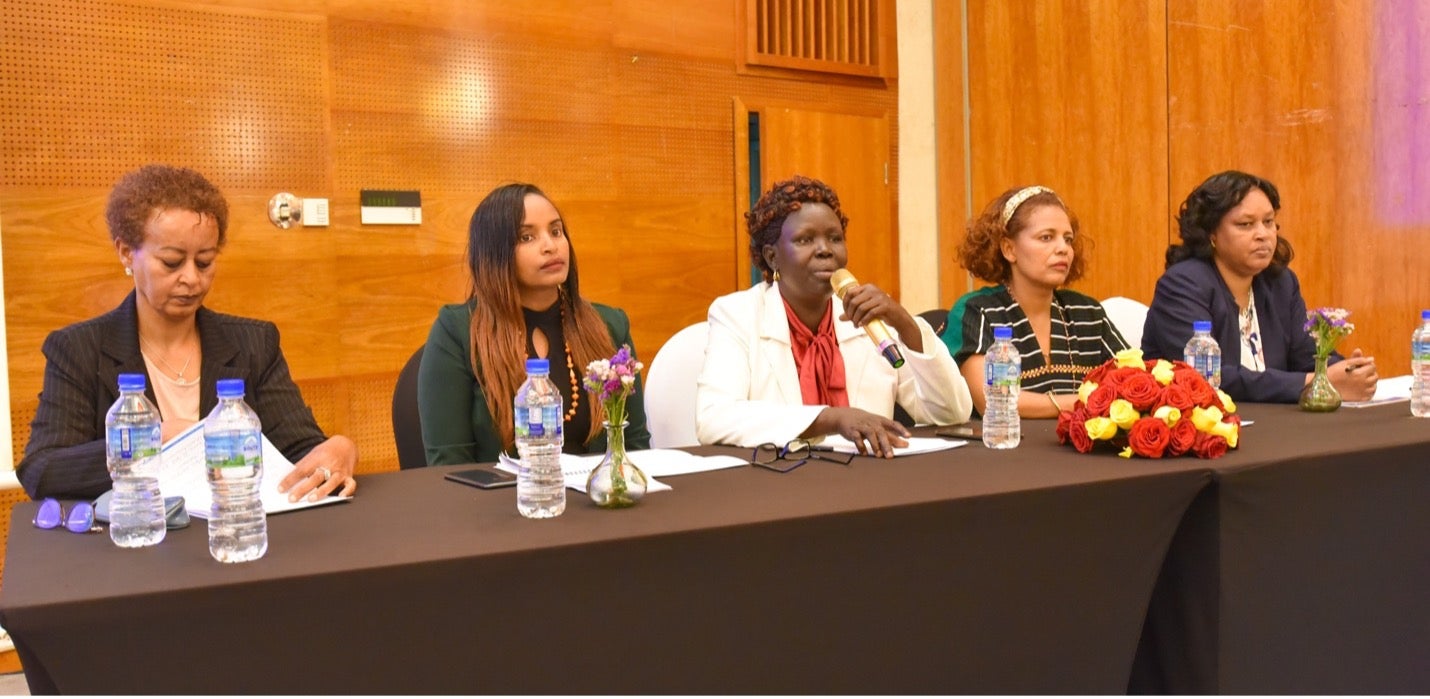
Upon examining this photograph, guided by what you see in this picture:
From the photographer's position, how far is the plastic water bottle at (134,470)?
161 cm

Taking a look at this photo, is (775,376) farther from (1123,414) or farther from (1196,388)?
(1196,388)

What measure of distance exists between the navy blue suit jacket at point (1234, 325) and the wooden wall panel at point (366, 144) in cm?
Answer: 207

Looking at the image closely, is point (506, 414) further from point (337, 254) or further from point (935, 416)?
point (337, 254)

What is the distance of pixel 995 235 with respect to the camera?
124 inches

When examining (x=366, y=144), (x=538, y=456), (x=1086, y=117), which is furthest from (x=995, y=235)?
(x=366, y=144)

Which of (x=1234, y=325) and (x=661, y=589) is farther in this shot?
(x=1234, y=325)

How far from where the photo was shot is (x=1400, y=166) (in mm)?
4242

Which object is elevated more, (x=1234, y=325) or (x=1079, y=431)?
(x=1234, y=325)

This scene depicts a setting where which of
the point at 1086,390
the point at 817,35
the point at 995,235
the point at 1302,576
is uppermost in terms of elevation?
the point at 817,35

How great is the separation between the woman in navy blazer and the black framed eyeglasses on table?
136 centimetres

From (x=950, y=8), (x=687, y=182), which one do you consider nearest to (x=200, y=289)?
(x=687, y=182)

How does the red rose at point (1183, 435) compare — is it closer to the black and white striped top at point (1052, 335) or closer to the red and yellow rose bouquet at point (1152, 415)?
the red and yellow rose bouquet at point (1152, 415)

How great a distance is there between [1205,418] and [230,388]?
166 centimetres

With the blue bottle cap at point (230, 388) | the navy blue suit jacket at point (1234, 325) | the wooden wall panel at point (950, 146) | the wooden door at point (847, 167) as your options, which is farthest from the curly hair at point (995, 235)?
the wooden wall panel at point (950, 146)
